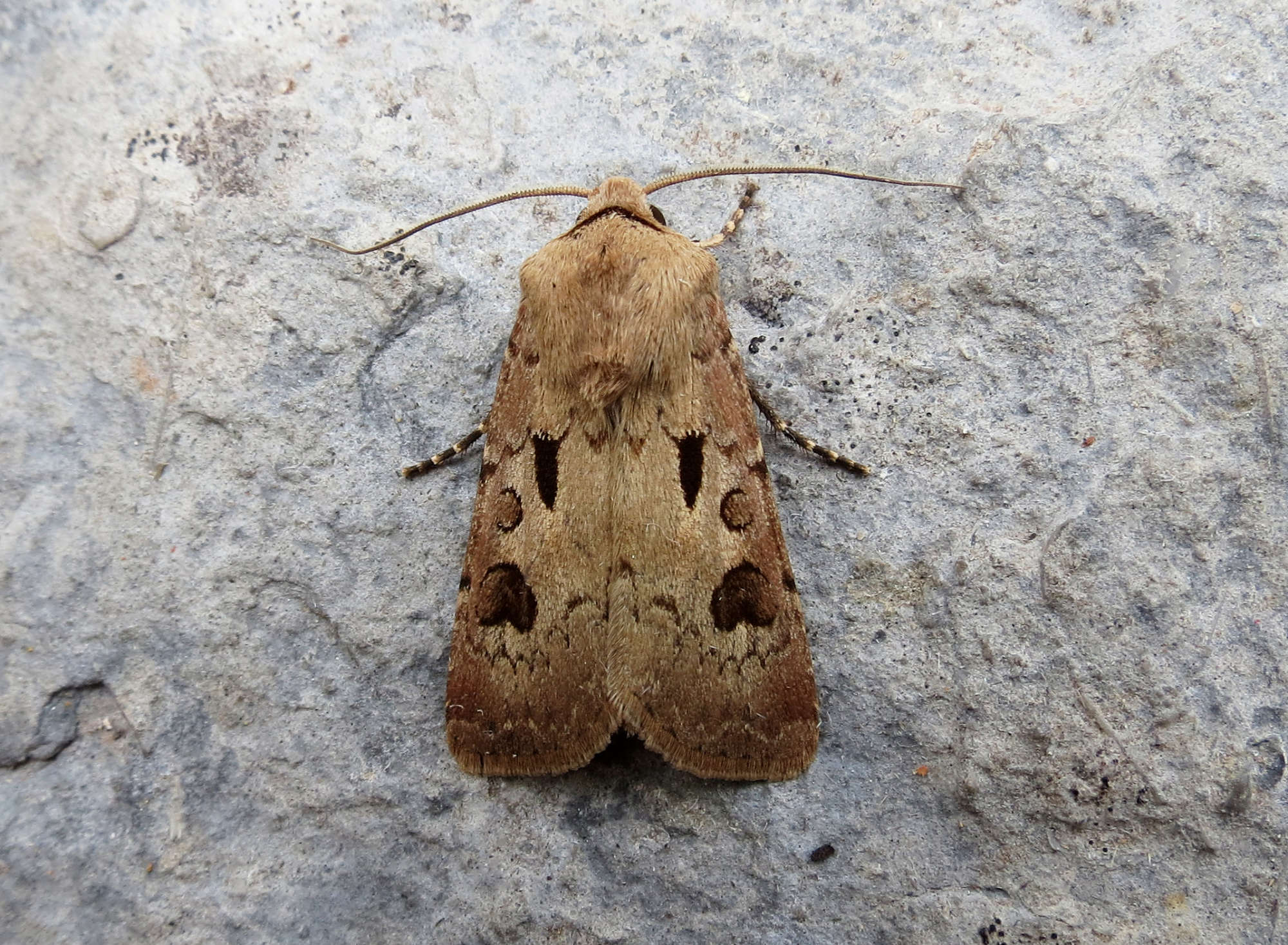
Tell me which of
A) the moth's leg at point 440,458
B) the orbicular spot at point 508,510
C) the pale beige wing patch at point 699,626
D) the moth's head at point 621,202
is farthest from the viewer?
the moth's leg at point 440,458

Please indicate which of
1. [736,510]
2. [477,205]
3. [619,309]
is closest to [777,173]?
[619,309]

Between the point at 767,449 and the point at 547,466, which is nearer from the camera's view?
the point at 547,466

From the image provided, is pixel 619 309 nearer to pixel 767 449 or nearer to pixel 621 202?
pixel 621 202

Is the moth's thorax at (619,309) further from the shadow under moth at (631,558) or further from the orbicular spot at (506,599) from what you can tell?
the orbicular spot at (506,599)

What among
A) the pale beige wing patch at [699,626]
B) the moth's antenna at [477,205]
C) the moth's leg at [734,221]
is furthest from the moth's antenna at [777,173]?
the pale beige wing patch at [699,626]

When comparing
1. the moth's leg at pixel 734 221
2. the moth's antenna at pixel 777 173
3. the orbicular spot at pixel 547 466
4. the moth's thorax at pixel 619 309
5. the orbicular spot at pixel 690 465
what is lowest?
the orbicular spot at pixel 547 466
